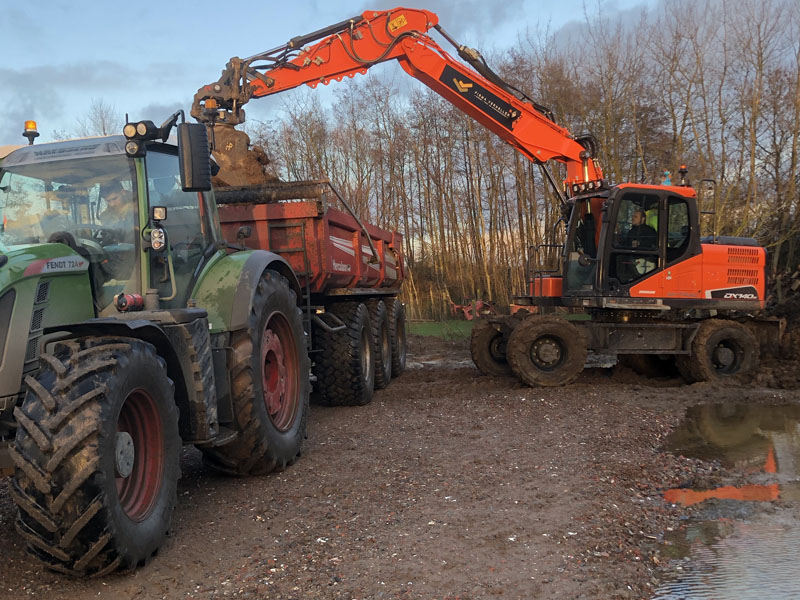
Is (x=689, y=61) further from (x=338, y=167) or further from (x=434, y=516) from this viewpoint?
(x=434, y=516)

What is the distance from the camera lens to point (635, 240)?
9406 mm

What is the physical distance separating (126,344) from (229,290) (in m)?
1.42

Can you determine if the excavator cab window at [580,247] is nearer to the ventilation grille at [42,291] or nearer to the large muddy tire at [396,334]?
the large muddy tire at [396,334]

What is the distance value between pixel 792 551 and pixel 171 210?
4183mm

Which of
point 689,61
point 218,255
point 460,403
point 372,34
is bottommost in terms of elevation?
point 460,403

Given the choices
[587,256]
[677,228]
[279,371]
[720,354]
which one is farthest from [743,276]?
[279,371]

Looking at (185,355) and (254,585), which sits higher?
(185,355)

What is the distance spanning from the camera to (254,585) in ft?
11.2

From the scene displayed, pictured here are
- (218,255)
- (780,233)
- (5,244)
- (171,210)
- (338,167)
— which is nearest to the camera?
(5,244)

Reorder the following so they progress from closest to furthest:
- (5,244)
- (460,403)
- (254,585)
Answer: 1. (254,585)
2. (5,244)
3. (460,403)

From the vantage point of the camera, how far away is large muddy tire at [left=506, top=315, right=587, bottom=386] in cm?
904

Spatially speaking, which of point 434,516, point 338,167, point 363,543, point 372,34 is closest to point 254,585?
point 363,543

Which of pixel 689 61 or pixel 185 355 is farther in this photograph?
pixel 689 61

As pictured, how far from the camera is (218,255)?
17.5 ft
